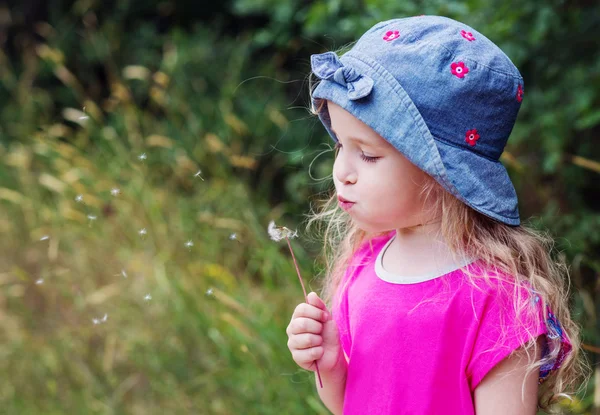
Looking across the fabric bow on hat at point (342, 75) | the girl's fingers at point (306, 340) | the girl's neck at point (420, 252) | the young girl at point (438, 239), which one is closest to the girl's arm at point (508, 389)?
the young girl at point (438, 239)

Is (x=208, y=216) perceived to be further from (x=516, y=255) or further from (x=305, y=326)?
(x=516, y=255)

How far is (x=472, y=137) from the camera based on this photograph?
150 cm

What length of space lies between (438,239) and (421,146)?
0.24 m

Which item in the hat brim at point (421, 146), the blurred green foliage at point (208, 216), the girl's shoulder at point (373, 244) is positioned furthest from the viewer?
the blurred green foliage at point (208, 216)

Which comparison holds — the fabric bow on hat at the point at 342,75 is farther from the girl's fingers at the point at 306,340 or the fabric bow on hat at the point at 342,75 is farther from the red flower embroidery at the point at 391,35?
the girl's fingers at the point at 306,340

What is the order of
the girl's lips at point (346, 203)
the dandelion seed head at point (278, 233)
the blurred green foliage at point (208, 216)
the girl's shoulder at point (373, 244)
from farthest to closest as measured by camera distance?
the blurred green foliage at point (208, 216) → the girl's shoulder at point (373, 244) → the dandelion seed head at point (278, 233) → the girl's lips at point (346, 203)

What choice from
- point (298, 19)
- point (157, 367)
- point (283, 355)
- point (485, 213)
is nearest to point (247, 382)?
point (283, 355)

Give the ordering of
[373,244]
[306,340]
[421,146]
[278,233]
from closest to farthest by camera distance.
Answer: [421,146], [306,340], [278,233], [373,244]

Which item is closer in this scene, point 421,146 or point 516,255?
point 421,146

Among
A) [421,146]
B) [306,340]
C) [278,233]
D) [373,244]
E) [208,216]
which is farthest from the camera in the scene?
[208,216]

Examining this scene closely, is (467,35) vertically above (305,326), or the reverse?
(467,35)

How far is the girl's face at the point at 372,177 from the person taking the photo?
152 cm

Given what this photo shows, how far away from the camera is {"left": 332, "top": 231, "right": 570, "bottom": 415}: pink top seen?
1.50 m

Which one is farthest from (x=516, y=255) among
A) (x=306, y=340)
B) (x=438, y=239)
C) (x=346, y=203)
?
(x=306, y=340)
